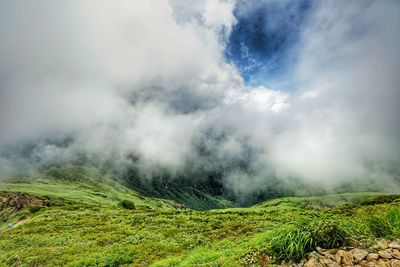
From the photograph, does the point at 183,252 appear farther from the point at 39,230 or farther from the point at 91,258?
the point at 39,230

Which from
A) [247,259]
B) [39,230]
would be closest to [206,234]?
[247,259]

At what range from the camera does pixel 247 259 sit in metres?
14.1

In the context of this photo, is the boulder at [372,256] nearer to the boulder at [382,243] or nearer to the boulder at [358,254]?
the boulder at [358,254]

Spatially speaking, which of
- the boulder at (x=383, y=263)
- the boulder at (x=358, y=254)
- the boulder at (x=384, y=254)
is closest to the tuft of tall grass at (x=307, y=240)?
the boulder at (x=358, y=254)

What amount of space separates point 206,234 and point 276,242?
69.0 ft

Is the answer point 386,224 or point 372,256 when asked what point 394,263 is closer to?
point 372,256

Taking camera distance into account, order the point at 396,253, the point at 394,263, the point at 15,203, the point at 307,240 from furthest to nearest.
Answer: the point at 15,203, the point at 307,240, the point at 396,253, the point at 394,263

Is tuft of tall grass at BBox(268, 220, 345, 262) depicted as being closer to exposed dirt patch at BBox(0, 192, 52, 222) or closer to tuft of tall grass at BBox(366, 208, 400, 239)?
tuft of tall grass at BBox(366, 208, 400, 239)

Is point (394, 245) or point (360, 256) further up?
point (394, 245)

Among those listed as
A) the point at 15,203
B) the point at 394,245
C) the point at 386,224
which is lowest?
→ the point at 394,245

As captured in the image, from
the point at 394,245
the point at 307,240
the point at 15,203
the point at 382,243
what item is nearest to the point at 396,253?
the point at 394,245

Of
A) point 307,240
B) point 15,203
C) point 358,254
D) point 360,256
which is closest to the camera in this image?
point 360,256

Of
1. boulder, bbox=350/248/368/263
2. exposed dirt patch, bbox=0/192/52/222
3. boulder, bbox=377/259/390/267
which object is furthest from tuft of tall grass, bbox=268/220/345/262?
exposed dirt patch, bbox=0/192/52/222

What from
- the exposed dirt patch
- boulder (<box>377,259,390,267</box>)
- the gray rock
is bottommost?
boulder (<box>377,259,390,267</box>)
